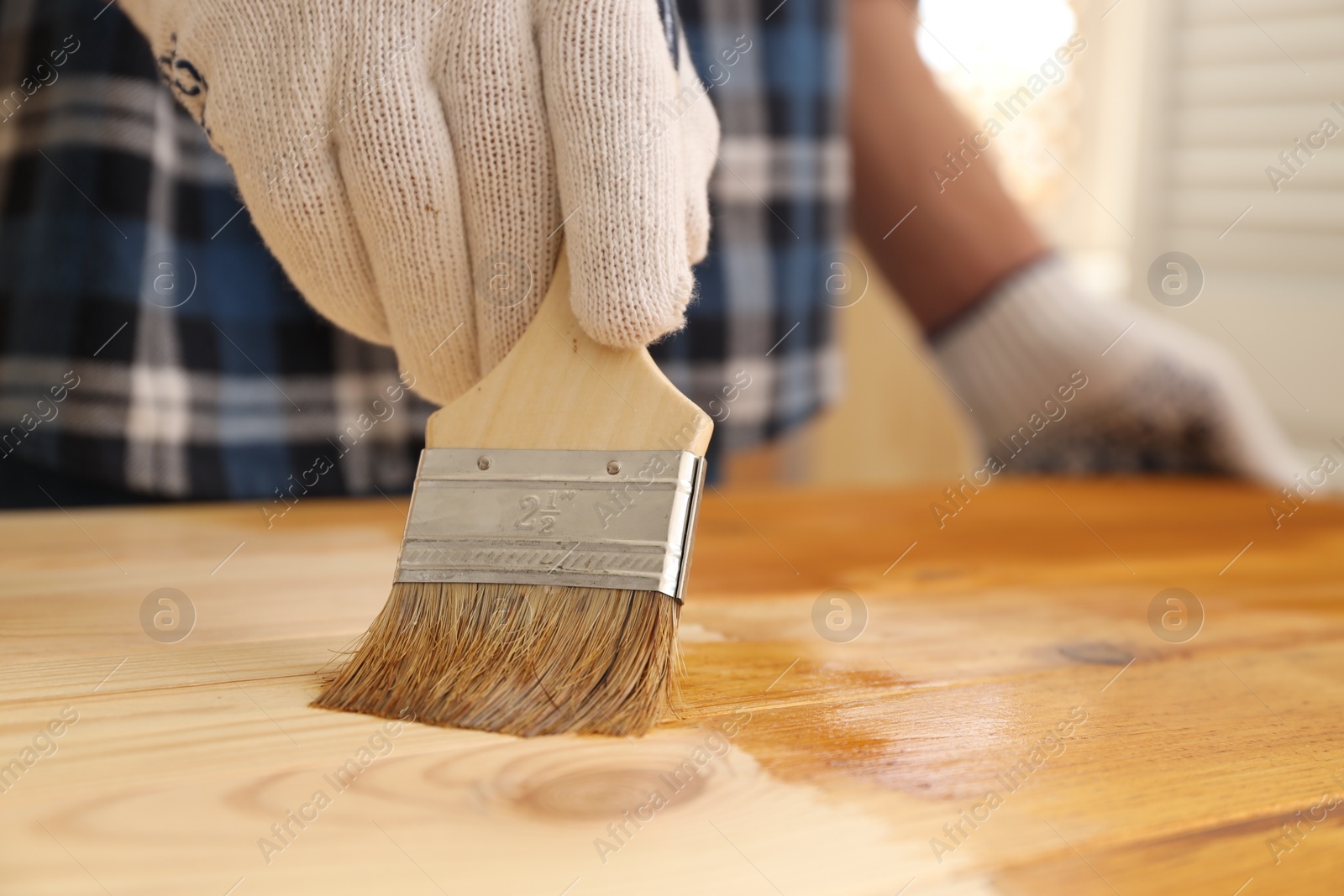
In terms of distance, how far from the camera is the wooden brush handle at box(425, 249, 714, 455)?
530 mm

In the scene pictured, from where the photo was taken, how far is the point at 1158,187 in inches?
69.3

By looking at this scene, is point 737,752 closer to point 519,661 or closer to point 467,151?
point 519,661

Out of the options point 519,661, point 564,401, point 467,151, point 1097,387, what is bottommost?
point 1097,387

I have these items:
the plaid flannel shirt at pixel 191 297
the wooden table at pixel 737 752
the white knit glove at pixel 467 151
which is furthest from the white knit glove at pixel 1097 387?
the white knit glove at pixel 467 151

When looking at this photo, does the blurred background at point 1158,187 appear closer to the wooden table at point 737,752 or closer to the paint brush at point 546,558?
the wooden table at point 737,752

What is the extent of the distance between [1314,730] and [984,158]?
3.00 feet

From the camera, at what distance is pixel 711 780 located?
1.45 ft

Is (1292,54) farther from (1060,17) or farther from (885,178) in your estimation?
(885,178)

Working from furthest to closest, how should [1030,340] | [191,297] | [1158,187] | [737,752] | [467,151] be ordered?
[1158,187], [1030,340], [191,297], [467,151], [737,752]

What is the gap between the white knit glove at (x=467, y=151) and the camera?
545 mm

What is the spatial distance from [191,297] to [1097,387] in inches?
38.2

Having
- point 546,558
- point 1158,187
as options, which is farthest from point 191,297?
point 1158,187

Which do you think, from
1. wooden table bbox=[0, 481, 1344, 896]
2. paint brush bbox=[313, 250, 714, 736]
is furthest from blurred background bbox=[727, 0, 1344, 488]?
paint brush bbox=[313, 250, 714, 736]

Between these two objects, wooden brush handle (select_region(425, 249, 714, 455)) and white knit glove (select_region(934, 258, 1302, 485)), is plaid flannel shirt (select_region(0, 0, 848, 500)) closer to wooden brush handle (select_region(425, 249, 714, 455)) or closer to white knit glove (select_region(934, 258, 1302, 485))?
white knit glove (select_region(934, 258, 1302, 485))
